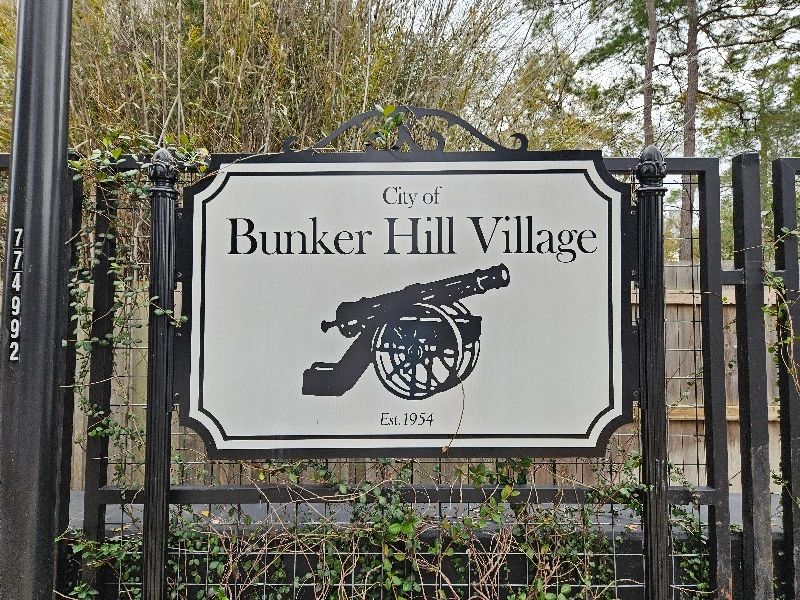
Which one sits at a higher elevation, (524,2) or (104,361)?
(524,2)

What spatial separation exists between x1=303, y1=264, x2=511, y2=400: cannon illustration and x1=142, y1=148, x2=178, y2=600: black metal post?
61 cm

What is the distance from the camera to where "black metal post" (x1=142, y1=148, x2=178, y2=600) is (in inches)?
85.6

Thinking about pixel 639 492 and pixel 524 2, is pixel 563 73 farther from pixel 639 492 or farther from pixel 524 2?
pixel 639 492

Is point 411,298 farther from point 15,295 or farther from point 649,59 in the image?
point 649,59

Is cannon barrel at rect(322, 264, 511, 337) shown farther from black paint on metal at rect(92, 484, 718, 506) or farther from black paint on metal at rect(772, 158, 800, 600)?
black paint on metal at rect(772, 158, 800, 600)

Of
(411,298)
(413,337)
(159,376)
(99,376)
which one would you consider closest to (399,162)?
(411,298)

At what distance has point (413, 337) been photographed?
2344 millimetres

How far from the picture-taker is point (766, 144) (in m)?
7.04

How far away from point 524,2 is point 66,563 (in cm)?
502

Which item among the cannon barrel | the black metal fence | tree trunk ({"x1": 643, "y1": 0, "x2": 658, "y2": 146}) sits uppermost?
tree trunk ({"x1": 643, "y1": 0, "x2": 658, "y2": 146})

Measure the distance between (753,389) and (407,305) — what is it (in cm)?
164

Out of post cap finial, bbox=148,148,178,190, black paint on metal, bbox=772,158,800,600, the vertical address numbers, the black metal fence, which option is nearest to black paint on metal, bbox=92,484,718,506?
the black metal fence

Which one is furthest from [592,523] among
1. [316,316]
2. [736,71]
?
[736,71]

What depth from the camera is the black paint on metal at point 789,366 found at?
2438 mm
